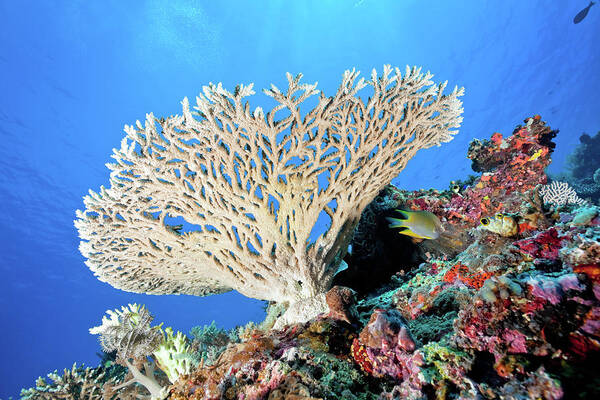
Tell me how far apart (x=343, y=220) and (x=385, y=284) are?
7.77ft

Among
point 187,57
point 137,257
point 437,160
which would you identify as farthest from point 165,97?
point 437,160

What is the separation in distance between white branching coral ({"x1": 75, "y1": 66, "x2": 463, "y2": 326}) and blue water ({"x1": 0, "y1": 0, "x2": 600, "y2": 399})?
3924cm

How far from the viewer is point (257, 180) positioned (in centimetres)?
359

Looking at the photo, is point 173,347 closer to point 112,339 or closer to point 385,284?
point 112,339

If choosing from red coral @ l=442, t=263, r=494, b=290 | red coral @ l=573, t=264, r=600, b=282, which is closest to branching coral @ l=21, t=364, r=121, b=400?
red coral @ l=442, t=263, r=494, b=290

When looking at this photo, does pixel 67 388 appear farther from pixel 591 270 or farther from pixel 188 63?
pixel 188 63

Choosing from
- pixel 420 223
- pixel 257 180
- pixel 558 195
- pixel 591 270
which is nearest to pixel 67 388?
pixel 257 180

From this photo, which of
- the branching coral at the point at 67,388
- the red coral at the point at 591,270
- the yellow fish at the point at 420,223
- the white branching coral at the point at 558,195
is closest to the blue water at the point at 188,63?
the white branching coral at the point at 558,195

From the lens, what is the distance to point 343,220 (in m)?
4.29

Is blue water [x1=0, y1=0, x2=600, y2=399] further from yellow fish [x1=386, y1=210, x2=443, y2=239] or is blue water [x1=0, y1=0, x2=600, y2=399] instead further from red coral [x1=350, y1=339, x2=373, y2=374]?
red coral [x1=350, y1=339, x2=373, y2=374]

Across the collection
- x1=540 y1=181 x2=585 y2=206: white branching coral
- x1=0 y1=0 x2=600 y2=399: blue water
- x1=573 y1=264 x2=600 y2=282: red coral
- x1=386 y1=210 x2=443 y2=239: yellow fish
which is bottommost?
x1=573 y1=264 x2=600 y2=282: red coral

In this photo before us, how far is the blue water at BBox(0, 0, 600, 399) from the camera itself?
101 ft

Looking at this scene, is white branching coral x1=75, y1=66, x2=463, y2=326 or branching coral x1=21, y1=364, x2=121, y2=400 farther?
branching coral x1=21, y1=364, x2=121, y2=400

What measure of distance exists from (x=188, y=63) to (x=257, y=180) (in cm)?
4802
